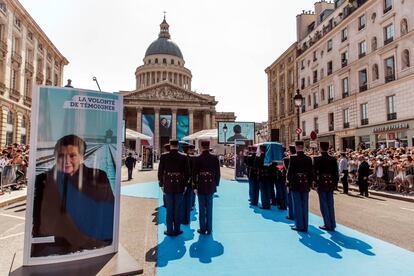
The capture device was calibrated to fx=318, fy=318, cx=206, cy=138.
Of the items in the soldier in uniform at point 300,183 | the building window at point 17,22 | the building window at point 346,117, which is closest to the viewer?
the soldier in uniform at point 300,183

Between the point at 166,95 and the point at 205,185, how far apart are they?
67.6 m

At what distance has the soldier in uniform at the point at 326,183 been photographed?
23.0 feet

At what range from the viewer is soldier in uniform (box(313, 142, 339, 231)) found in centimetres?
700

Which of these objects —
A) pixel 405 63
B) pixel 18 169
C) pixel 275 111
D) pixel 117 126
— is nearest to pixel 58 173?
pixel 117 126

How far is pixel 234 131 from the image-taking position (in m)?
21.6

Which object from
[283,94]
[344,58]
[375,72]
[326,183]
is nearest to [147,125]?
[283,94]

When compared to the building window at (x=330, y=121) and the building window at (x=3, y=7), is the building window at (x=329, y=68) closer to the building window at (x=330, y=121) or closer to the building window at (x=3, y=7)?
the building window at (x=330, y=121)

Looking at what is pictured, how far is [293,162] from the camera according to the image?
720 cm

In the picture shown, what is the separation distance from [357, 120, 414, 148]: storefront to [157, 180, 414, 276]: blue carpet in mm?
18304

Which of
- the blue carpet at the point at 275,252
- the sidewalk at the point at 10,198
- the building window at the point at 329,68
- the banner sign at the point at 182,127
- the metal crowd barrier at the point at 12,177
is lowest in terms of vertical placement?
the blue carpet at the point at 275,252

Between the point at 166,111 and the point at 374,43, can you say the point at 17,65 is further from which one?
the point at 166,111

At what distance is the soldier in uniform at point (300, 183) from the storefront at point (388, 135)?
17.6 meters

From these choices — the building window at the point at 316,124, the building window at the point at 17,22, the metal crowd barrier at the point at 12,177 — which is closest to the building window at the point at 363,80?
the building window at the point at 316,124

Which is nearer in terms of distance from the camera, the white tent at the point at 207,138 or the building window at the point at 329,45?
the white tent at the point at 207,138
